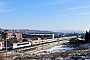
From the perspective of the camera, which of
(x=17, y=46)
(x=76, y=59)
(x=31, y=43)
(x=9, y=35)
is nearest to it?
(x=76, y=59)

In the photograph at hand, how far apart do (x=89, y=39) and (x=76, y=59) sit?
30.3m

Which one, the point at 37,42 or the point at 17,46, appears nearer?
the point at 17,46

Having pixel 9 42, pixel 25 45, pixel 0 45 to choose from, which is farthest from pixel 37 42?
pixel 0 45

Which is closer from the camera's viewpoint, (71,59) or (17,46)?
(71,59)

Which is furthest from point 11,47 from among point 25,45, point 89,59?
point 89,59

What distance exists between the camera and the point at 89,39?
4709cm

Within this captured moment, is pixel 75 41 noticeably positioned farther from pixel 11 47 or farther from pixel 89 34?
pixel 11 47

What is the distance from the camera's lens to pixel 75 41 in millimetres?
50312

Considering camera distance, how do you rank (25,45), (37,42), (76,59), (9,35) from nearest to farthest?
(76,59) < (25,45) < (37,42) < (9,35)

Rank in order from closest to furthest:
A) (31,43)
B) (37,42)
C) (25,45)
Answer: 1. (25,45)
2. (31,43)
3. (37,42)

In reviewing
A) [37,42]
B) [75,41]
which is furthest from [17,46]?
[75,41]

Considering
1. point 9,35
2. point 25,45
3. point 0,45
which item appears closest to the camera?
point 0,45

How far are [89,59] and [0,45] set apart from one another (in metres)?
22.0

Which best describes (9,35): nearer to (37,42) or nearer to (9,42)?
(37,42)
